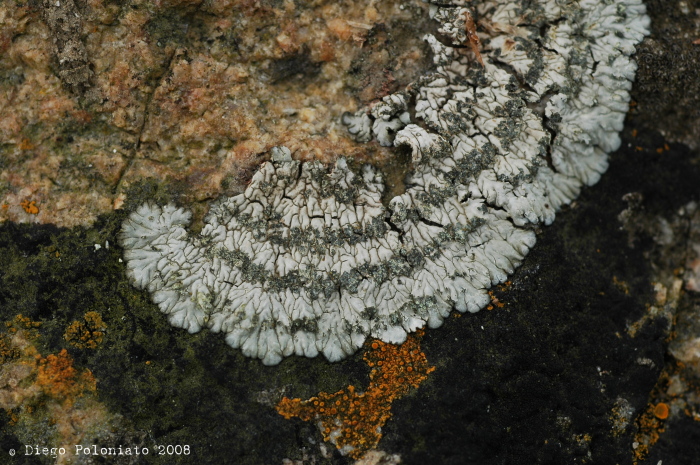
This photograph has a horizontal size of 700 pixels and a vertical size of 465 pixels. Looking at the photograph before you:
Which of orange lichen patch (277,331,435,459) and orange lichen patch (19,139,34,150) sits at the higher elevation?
orange lichen patch (19,139,34,150)

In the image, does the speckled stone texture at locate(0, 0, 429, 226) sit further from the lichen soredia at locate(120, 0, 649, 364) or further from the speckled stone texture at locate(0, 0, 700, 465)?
the lichen soredia at locate(120, 0, 649, 364)

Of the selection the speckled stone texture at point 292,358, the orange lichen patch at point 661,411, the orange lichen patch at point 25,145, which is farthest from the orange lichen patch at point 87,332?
the orange lichen patch at point 661,411

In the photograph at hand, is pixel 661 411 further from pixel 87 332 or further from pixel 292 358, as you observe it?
pixel 87 332

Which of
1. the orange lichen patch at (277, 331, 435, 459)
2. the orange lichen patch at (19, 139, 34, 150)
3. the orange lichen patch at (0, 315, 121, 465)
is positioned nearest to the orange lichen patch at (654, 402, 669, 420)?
the orange lichen patch at (277, 331, 435, 459)

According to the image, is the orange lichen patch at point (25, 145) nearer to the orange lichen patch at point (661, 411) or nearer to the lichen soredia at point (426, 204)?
the lichen soredia at point (426, 204)

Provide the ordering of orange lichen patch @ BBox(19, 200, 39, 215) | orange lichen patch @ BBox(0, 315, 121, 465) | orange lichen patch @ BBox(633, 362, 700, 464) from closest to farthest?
1. orange lichen patch @ BBox(0, 315, 121, 465)
2. orange lichen patch @ BBox(19, 200, 39, 215)
3. orange lichen patch @ BBox(633, 362, 700, 464)

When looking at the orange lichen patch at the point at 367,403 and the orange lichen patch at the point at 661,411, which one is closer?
the orange lichen patch at the point at 367,403

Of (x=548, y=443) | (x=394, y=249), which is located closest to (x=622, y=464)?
(x=548, y=443)
